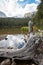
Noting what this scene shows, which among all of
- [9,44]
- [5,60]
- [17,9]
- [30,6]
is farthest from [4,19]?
[5,60]

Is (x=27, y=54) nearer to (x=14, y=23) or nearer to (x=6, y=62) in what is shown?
(x=6, y=62)

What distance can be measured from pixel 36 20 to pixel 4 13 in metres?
1.19

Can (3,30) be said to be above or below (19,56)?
below

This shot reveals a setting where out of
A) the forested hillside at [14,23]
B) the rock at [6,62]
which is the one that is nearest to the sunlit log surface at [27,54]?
the rock at [6,62]

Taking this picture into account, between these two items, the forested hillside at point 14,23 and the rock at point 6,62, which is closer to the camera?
the rock at point 6,62

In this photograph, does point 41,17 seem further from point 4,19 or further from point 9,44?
point 9,44

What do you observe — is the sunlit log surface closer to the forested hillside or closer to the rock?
the rock

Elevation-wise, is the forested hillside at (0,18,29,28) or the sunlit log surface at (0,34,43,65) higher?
the sunlit log surface at (0,34,43,65)

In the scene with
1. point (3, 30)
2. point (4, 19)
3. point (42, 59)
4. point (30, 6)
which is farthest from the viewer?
point (30, 6)

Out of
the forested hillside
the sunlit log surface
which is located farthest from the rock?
the forested hillside

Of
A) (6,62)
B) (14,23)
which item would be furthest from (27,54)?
(14,23)

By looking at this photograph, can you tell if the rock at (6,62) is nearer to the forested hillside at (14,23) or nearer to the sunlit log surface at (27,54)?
the sunlit log surface at (27,54)

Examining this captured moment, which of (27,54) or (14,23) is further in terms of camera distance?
(14,23)

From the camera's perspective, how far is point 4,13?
6.18 m
